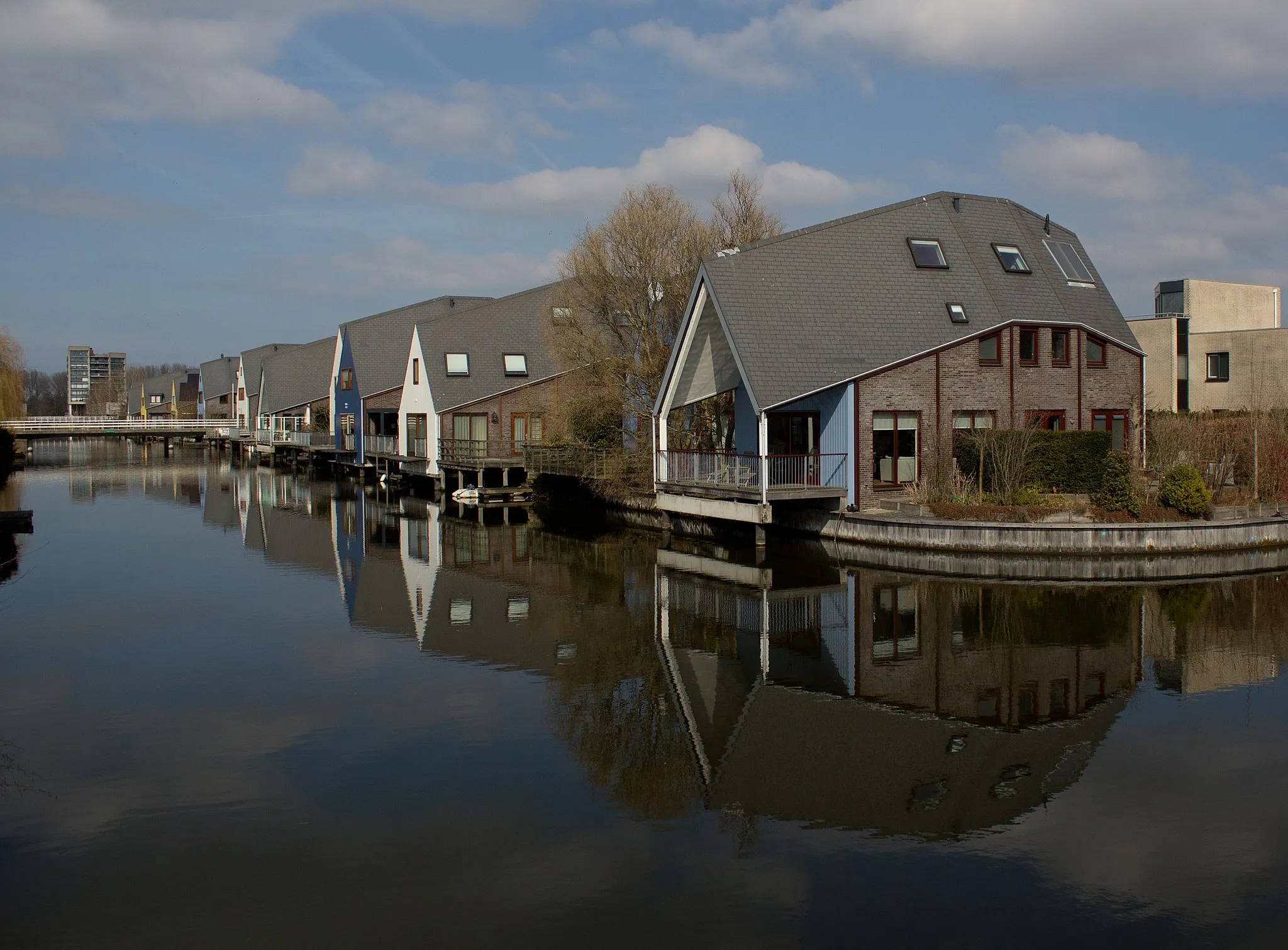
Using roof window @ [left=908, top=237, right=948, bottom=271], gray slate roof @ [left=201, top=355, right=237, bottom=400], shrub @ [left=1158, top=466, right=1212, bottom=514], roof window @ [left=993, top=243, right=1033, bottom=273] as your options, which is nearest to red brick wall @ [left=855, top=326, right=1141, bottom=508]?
roof window @ [left=993, top=243, right=1033, bottom=273]

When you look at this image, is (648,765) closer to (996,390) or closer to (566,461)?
(996,390)

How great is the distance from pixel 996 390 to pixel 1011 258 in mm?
4309

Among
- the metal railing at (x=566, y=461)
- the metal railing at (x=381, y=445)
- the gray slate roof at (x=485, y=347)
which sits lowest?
the metal railing at (x=566, y=461)

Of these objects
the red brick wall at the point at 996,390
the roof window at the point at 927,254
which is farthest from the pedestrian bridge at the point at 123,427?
the red brick wall at the point at 996,390

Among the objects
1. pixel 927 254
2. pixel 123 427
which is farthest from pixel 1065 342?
pixel 123 427

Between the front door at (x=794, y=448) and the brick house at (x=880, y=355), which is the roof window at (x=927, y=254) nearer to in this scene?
the brick house at (x=880, y=355)

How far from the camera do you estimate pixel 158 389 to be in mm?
130875

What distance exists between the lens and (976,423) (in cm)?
2766

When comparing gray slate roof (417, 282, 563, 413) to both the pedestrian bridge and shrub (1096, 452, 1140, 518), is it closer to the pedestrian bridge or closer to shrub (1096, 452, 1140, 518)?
shrub (1096, 452, 1140, 518)

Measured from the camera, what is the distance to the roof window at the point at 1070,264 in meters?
30.8

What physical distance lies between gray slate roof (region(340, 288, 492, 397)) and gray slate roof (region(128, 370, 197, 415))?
3024 inches

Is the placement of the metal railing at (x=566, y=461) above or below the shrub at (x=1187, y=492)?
above

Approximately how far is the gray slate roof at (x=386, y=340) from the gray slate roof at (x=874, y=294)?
27.8m

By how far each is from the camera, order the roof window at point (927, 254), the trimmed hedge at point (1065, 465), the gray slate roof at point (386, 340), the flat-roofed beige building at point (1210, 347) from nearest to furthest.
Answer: the trimmed hedge at point (1065, 465) < the roof window at point (927, 254) < the flat-roofed beige building at point (1210, 347) < the gray slate roof at point (386, 340)
